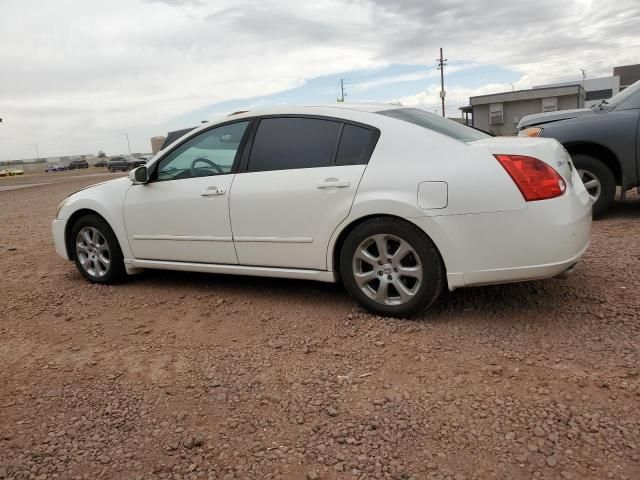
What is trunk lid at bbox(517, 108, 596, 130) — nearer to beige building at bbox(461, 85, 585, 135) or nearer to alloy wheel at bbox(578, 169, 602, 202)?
alloy wheel at bbox(578, 169, 602, 202)

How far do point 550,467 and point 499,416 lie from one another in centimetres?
39

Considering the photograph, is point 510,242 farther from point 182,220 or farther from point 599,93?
point 599,93

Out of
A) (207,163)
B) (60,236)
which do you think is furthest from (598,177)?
(60,236)

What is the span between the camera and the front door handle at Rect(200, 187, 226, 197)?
429 centimetres

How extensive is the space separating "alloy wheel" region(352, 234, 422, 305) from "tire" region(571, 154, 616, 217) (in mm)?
3781

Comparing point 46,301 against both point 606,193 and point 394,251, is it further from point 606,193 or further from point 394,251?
point 606,193

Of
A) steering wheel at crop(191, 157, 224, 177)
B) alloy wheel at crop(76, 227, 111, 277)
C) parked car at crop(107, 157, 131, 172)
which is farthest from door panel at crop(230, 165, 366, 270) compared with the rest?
parked car at crop(107, 157, 131, 172)

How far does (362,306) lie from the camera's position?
151 inches

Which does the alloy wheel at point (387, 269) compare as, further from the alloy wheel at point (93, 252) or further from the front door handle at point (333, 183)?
the alloy wheel at point (93, 252)

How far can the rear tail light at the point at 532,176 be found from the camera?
130 inches

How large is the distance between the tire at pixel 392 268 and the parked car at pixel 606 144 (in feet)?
12.4

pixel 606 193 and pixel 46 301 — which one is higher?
pixel 606 193

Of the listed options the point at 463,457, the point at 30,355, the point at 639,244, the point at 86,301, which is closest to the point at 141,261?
the point at 86,301

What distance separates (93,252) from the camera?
17.2 feet
